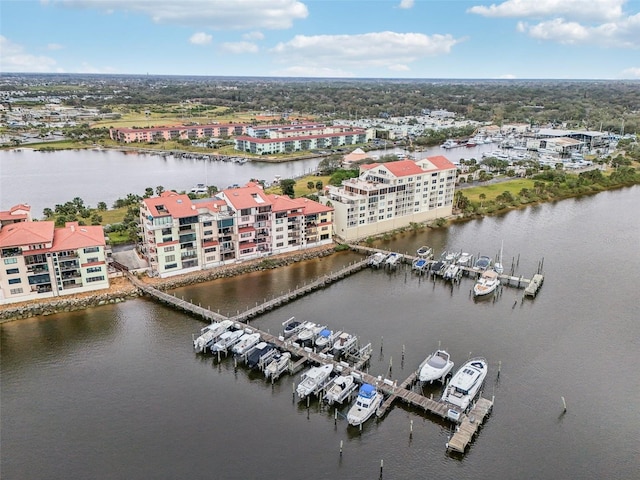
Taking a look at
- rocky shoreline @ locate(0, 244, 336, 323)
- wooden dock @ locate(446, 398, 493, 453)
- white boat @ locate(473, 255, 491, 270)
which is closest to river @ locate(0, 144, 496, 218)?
rocky shoreline @ locate(0, 244, 336, 323)

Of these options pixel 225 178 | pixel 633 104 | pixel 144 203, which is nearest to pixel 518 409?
pixel 144 203

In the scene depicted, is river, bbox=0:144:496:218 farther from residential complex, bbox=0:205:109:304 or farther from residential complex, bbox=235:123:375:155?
residential complex, bbox=0:205:109:304

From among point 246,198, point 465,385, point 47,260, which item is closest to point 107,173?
point 246,198

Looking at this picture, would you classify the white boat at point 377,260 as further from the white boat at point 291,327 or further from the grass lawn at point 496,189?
the grass lawn at point 496,189

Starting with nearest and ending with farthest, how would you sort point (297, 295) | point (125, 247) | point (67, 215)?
point (297, 295) < point (125, 247) < point (67, 215)

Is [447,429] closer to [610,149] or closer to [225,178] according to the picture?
[225,178]

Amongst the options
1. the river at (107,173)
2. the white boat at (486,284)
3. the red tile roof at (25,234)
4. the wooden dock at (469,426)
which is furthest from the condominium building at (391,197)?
the river at (107,173)
